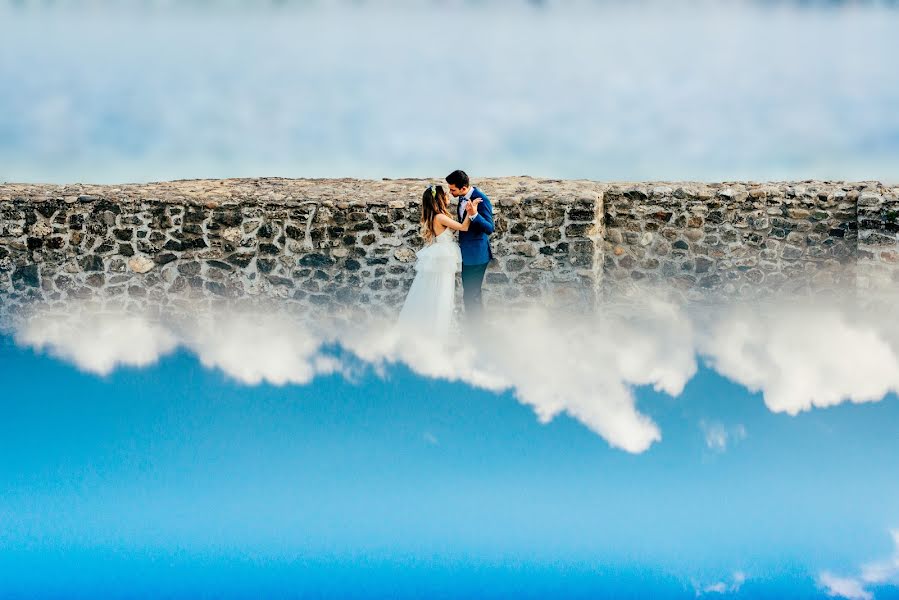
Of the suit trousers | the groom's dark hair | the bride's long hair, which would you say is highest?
the groom's dark hair

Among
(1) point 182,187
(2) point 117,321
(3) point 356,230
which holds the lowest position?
(2) point 117,321

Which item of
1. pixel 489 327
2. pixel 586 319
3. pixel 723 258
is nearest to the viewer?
pixel 489 327

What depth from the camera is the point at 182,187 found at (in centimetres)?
A: 1219

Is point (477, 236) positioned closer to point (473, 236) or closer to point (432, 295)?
point (473, 236)

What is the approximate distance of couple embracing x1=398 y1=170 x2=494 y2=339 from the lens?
876cm

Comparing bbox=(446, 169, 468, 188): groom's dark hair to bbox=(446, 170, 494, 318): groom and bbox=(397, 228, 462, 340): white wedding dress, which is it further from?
bbox=(397, 228, 462, 340): white wedding dress

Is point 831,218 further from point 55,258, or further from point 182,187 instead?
point 55,258

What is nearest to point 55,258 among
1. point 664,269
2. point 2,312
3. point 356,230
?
point 2,312

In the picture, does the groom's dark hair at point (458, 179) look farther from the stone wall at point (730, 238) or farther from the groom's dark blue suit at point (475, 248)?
the stone wall at point (730, 238)

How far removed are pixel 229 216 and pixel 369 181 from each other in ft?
6.69

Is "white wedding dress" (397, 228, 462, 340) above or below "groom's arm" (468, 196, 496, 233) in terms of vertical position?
below

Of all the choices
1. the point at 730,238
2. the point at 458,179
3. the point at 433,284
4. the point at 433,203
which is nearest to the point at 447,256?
the point at 433,284

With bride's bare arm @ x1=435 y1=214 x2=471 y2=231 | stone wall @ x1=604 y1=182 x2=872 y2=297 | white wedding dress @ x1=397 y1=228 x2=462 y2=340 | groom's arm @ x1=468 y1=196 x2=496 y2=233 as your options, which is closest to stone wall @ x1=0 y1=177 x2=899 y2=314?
stone wall @ x1=604 y1=182 x2=872 y2=297

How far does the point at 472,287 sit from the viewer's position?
9.04m
